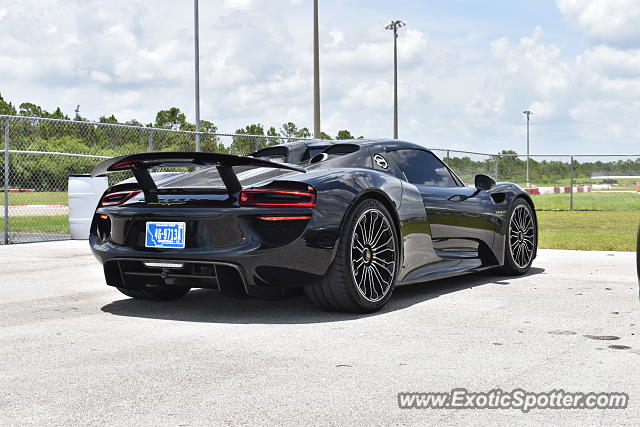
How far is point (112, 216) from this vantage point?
5500mm

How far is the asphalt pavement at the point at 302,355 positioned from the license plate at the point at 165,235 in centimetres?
49

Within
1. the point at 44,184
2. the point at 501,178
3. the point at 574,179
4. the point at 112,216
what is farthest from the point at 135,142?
the point at 574,179

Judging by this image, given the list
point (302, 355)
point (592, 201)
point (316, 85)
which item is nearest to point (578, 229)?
point (592, 201)

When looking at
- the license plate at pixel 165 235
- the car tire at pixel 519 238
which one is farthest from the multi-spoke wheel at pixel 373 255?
the car tire at pixel 519 238

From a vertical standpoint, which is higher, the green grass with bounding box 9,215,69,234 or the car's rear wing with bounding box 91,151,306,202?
the car's rear wing with bounding box 91,151,306,202

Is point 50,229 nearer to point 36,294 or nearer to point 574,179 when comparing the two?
point 36,294

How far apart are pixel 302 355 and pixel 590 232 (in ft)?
37.0

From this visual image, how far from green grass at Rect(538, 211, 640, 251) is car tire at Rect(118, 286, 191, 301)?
20.6ft

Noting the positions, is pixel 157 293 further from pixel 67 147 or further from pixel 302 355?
pixel 67 147

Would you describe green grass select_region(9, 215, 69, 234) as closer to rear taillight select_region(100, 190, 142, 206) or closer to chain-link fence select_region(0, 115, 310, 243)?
chain-link fence select_region(0, 115, 310, 243)

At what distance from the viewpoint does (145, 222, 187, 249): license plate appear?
5.14m

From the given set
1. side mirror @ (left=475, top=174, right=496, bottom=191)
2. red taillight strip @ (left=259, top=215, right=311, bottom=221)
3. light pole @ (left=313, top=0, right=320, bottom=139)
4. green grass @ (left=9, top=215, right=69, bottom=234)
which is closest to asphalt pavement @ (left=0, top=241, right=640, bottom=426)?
red taillight strip @ (left=259, top=215, right=311, bottom=221)

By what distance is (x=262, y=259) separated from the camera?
4.98 metres

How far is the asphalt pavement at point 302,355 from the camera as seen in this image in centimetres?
317
